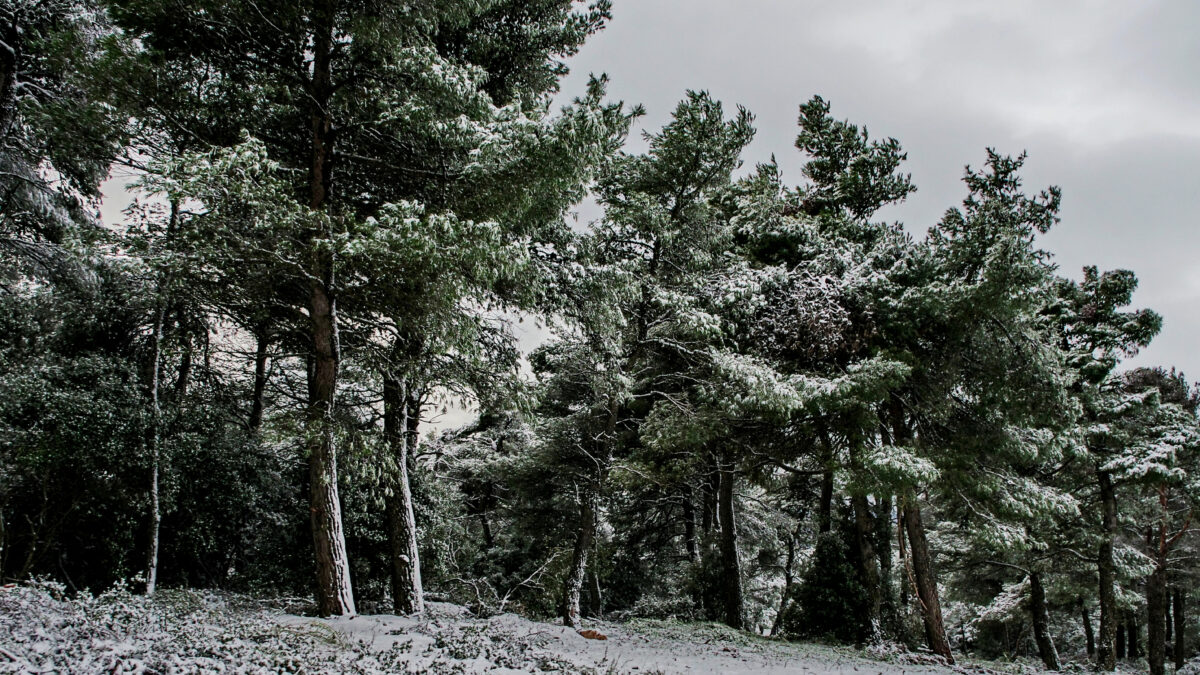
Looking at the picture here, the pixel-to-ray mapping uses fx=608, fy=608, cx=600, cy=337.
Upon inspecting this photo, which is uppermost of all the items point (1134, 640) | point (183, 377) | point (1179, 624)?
point (183, 377)

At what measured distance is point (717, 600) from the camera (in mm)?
14844

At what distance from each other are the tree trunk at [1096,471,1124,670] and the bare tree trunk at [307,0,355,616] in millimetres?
15905

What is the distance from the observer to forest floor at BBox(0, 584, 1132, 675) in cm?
339

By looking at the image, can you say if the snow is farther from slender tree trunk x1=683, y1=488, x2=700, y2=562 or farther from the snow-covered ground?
slender tree trunk x1=683, y1=488, x2=700, y2=562

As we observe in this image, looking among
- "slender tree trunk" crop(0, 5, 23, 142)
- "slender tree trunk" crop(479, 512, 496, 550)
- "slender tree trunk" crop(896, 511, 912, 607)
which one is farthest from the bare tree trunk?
"slender tree trunk" crop(479, 512, 496, 550)

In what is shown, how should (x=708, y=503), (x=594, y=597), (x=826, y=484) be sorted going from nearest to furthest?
(x=826, y=484)
(x=708, y=503)
(x=594, y=597)

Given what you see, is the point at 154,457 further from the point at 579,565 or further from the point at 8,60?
the point at 579,565

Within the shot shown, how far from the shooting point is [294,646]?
4539 millimetres

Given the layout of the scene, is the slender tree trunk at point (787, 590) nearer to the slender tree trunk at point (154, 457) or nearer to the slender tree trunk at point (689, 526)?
the slender tree trunk at point (689, 526)

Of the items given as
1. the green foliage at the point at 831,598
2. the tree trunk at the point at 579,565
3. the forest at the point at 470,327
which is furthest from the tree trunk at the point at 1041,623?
the tree trunk at the point at 579,565

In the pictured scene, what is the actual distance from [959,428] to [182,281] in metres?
13.1

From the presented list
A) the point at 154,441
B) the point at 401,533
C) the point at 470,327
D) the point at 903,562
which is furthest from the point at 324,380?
the point at 903,562

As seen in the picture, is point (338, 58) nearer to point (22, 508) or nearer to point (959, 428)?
point (22, 508)

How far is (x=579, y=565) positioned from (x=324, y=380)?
5.74 meters
